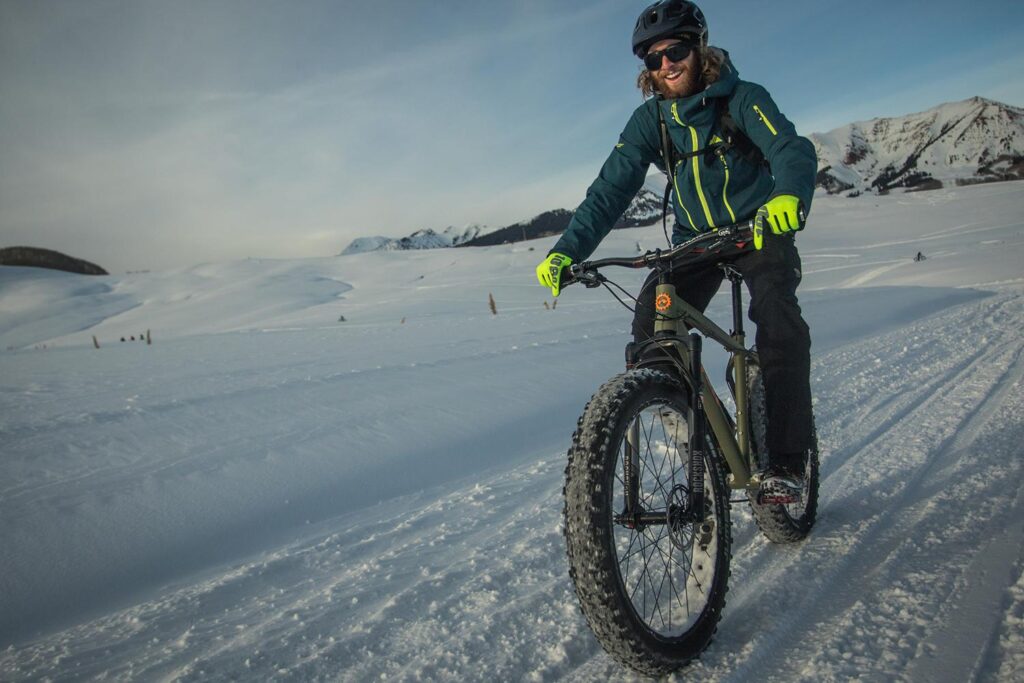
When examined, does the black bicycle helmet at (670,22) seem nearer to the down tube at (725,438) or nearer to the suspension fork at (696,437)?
the suspension fork at (696,437)

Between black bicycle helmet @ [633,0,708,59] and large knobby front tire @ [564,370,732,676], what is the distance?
5.18 feet

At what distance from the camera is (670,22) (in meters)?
2.41

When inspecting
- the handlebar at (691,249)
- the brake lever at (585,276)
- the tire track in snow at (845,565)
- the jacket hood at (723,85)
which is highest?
the jacket hood at (723,85)

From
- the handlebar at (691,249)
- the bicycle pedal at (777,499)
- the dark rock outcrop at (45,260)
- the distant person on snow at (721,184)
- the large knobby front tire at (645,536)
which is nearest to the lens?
the large knobby front tire at (645,536)

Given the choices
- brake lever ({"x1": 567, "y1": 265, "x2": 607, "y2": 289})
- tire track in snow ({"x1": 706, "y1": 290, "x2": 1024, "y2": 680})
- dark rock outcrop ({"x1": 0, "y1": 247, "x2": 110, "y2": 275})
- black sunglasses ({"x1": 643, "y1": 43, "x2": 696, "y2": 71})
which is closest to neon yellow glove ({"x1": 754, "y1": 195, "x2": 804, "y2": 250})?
brake lever ({"x1": 567, "y1": 265, "x2": 607, "y2": 289})

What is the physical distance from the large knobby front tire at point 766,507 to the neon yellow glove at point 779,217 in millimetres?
843

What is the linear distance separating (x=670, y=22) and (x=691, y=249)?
111 cm

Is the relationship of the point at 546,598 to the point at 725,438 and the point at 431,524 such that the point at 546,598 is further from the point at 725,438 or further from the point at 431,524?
the point at 431,524

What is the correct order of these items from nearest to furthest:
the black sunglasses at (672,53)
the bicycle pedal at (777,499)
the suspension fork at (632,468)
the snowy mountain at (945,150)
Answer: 1. the suspension fork at (632,468)
2. the bicycle pedal at (777,499)
3. the black sunglasses at (672,53)
4. the snowy mountain at (945,150)

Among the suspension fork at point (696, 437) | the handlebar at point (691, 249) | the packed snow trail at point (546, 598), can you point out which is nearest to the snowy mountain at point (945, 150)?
the packed snow trail at point (546, 598)

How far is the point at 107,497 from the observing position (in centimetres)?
341

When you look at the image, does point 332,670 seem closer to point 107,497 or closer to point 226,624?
point 226,624

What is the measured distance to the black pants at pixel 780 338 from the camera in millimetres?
2363

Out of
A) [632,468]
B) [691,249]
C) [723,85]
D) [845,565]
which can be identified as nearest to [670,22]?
[723,85]
